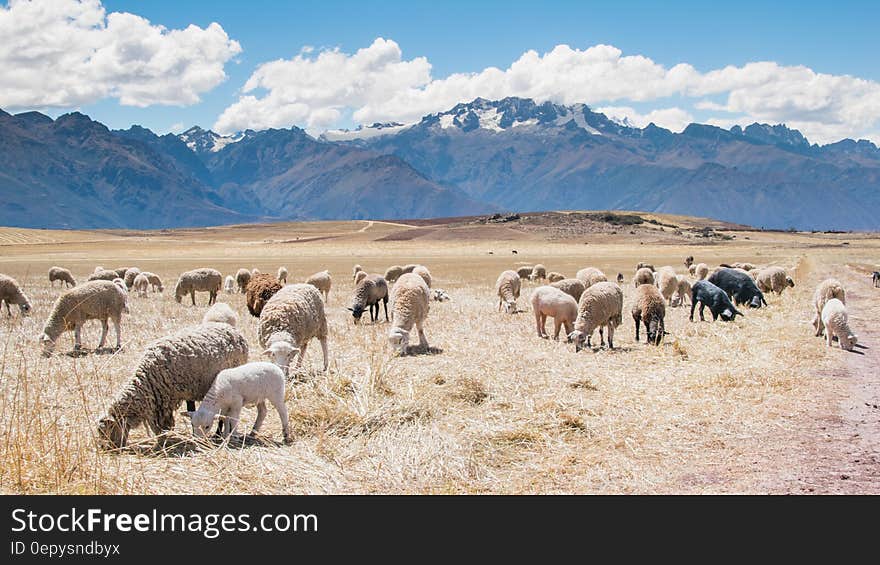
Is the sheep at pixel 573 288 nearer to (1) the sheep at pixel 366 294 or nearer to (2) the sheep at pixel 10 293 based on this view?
(1) the sheep at pixel 366 294

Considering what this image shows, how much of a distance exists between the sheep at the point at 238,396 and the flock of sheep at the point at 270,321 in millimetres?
13

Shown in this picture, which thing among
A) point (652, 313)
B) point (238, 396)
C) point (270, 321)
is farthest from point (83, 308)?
point (652, 313)

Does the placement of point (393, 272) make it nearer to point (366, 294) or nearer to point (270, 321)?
point (366, 294)

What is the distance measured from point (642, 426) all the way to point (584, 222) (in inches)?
5576

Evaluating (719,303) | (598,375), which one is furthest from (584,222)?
(598,375)

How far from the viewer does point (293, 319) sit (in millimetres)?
12430

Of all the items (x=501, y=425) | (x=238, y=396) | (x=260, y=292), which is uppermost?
(x=260, y=292)

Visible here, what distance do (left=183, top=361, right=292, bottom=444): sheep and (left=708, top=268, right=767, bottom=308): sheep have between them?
22.2m

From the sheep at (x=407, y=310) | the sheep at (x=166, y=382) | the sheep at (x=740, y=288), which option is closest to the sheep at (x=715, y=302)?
the sheep at (x=740, y=288)

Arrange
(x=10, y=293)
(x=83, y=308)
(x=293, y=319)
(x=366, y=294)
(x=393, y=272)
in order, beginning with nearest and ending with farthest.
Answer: (x=293, y=319) → (x=83, y=308) → (x=10, y=293) → (x=366, y=294) → (x=393, y=272)

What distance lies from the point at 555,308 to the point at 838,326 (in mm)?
6910

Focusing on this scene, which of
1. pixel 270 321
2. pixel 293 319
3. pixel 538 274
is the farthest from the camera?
pixel 538 274

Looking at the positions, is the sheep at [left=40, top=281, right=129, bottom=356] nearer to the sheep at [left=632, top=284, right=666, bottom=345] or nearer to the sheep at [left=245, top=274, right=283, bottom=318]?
the sheep at [left=245, top=274, right=283, bottom=318]

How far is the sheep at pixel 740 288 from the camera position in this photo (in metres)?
26.0
